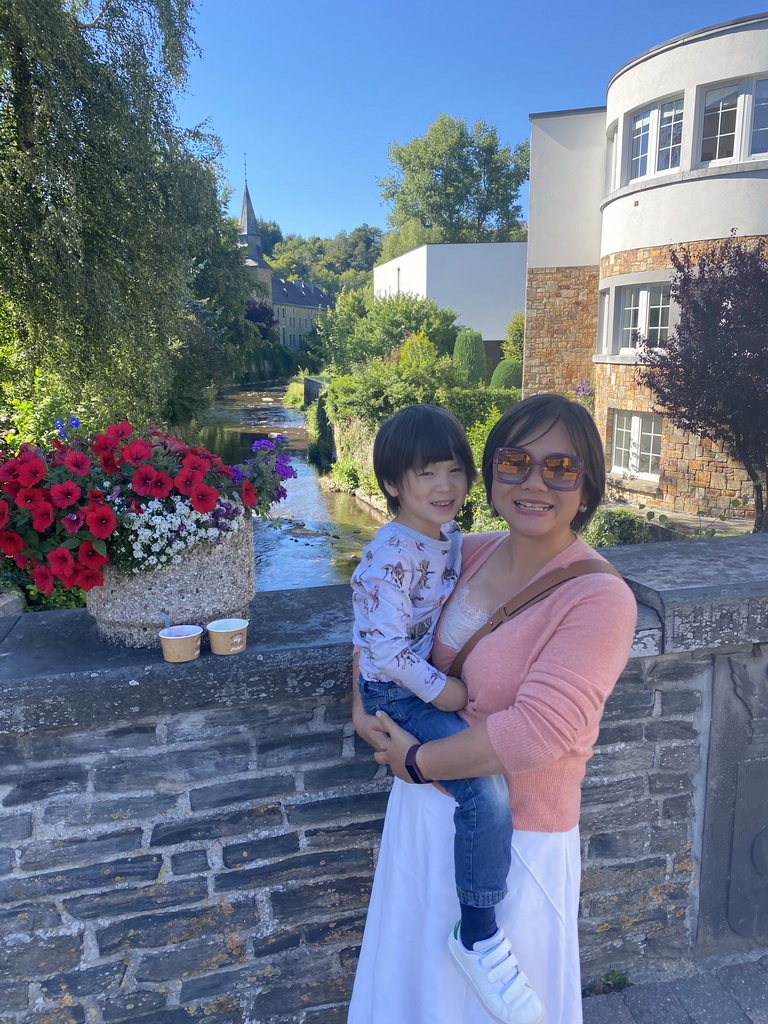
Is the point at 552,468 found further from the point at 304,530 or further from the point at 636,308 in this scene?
the point at 304,530

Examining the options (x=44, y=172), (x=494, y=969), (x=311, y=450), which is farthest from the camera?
(x=311, y=450)

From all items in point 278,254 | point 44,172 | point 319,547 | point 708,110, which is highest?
point 278,254

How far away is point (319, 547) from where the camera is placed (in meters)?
15.4

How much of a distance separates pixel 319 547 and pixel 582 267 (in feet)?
30.2

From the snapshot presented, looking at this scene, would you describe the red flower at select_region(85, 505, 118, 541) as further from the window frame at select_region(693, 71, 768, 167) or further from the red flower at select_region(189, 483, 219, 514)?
the window frame at select_region(693, 71, 768, 167)

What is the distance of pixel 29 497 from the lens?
1937 mm

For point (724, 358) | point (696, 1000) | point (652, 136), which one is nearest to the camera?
point (696, 1000)

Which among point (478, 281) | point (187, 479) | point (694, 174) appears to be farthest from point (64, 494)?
point (478, 281)

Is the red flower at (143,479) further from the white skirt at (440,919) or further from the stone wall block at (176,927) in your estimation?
the stone wall block at (176,927)

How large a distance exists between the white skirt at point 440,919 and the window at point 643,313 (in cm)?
1326

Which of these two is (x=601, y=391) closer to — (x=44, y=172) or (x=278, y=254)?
(x=44, y=172)

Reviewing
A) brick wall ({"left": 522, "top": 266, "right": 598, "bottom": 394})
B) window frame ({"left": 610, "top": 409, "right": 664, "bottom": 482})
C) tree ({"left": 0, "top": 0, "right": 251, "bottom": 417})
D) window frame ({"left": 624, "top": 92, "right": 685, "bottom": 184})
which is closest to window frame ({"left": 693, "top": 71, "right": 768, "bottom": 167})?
window frame ({"left": 624, "top": 92, "right": 685, "bottom": 184})

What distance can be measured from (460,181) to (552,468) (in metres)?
53.4

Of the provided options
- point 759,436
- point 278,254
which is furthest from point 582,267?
A: point 278,254
